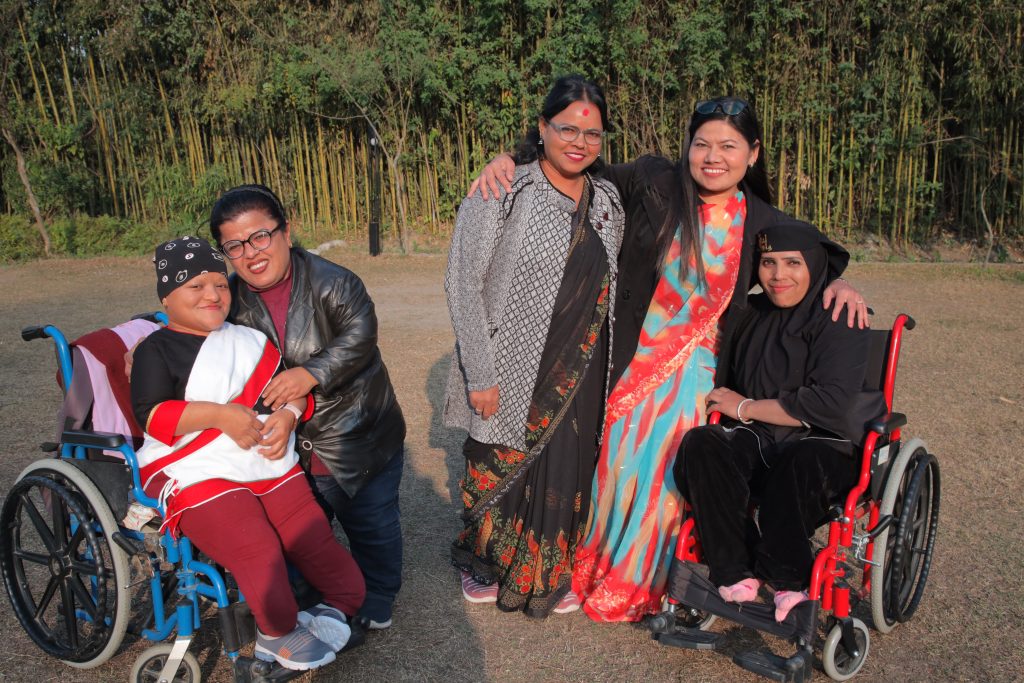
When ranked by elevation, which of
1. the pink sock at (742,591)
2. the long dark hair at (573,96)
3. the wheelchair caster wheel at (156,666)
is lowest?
the wheelchair caster wheel at (156,666)

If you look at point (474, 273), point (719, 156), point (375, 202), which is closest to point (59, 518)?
point (474, 273)

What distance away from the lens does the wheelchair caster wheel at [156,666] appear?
7.80 feet

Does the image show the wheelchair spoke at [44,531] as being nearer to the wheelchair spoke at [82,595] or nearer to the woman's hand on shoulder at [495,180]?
the wheelchair spoke at [82,595]

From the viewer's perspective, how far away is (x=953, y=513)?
12.0 ft

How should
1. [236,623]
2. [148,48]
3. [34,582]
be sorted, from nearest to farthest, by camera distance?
[236,623] < [34,582] < [148,48]

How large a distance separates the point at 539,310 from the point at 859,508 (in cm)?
129

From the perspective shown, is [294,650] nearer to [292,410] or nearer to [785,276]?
[292,410]

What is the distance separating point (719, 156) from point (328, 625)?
1981mm

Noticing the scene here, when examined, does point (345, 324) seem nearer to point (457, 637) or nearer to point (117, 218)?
point (457, 637)

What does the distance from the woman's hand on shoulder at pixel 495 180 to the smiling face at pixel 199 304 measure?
871mm

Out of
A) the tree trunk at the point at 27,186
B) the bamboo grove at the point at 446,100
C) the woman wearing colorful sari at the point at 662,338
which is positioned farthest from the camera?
the tree trunk at the point at 27,186

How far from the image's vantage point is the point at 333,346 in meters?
2.62

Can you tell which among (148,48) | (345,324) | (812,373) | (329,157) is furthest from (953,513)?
(148,48)

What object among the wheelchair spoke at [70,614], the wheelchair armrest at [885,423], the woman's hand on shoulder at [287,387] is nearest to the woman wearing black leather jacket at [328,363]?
the woman's hand on shoulder at [287,387]
